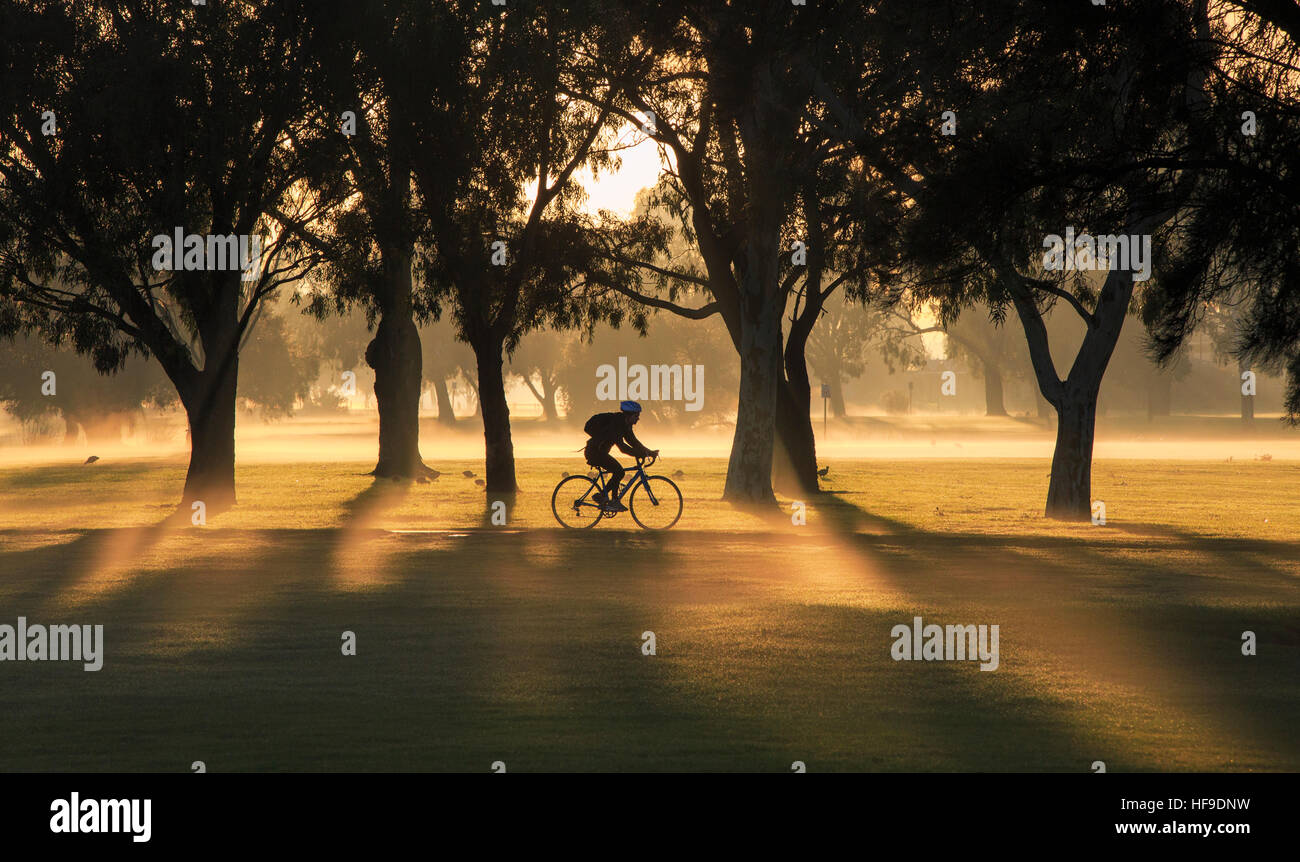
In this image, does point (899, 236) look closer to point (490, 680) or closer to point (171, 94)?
point (490, 680)

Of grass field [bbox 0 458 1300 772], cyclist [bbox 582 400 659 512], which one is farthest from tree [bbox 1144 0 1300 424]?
cyclist [bbox 582 400 659 512]

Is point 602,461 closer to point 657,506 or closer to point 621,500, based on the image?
point 621,500

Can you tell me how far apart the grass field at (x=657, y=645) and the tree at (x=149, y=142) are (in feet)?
14.9

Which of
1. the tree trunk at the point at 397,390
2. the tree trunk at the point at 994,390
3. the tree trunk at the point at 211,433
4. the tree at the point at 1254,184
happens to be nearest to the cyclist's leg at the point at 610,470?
the tree trunk at the point at 211,433

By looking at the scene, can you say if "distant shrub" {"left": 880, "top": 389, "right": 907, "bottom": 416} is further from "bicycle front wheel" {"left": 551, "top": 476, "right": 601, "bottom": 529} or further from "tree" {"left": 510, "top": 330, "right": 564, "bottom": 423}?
"bicycle front wheel" {"left": 551, "top": 476, "right": 601, "bottom": 529}

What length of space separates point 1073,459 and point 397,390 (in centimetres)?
1986

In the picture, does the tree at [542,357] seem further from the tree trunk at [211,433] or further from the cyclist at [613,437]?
the cyclist at [613,437]

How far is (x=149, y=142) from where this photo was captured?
23297 mm

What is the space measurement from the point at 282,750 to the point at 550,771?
1613mm

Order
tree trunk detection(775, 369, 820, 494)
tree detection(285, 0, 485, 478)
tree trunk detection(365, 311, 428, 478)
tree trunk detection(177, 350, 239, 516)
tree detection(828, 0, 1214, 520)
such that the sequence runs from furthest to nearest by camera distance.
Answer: tree trunk detection(365, 311, 428, 478) < tree trunk detection(775, 369, 820, 494) < tree trunk detection(177, 350, 239, 516) < tree detection(285, 0, 485, 478) < tree detection(828, 0, 1214, 520)

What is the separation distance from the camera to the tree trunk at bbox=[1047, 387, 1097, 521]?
84.8 ft

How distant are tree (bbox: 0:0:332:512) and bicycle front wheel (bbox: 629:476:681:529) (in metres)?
8.79

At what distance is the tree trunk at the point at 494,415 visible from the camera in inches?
1249

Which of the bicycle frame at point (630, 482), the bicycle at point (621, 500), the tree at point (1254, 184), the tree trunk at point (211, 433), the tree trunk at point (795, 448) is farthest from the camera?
the tree trunk at point (795, 448)
